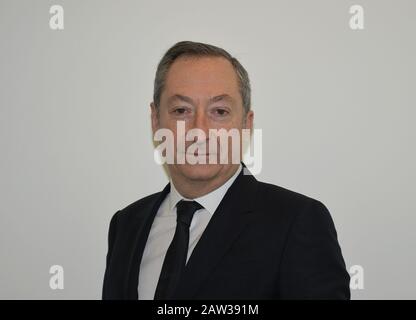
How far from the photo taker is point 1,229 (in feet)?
6.41

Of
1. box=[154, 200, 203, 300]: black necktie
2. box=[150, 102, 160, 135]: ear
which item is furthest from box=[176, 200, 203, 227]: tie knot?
box=[150, 102, 160, 135]: ear

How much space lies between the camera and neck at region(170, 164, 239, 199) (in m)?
1.45

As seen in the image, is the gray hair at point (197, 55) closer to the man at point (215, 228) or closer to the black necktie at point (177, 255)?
the man at point (215, 228)

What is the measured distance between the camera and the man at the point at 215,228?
126 cm

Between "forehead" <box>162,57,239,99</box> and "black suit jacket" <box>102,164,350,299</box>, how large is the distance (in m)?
0.33

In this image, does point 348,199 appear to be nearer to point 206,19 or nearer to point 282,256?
point 282,256

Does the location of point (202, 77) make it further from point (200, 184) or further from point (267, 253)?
point (267, 253)

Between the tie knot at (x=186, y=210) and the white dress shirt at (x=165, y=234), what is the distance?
2 cm

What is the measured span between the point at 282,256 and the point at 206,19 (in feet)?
3.53

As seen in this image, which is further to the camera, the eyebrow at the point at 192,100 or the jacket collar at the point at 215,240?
the eyebrow at the point at 192,100

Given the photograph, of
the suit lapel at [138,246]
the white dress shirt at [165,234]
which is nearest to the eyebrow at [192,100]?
the white dress shirt at [165,234]

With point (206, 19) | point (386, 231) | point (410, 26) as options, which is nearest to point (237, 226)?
point (386, 231)

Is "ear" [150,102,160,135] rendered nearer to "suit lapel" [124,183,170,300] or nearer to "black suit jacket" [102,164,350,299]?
"suit lapel" [124,183,170,300]

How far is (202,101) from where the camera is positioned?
141cm
